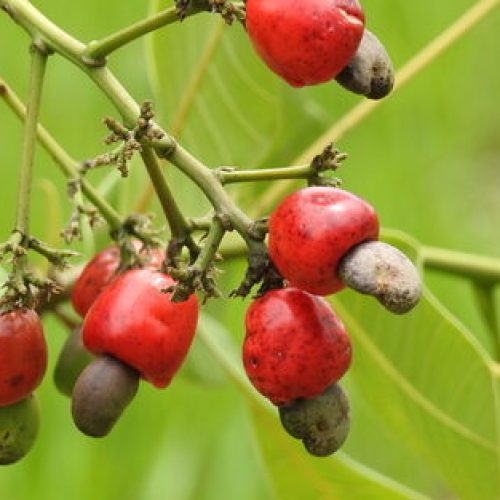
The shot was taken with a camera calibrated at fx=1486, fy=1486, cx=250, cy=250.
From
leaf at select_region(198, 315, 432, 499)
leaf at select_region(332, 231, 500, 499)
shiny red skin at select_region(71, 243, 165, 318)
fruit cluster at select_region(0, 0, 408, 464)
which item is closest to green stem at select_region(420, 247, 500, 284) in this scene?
leaf at select_region(332, 231, 500, 499)

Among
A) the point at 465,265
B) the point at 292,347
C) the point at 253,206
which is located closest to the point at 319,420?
the point at 292,347

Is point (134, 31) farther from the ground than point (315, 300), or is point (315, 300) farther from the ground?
point (134, 31)

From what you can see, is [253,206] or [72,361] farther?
[253,206]

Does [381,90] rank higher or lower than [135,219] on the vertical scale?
higher

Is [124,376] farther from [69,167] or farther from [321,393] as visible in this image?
[69,167]

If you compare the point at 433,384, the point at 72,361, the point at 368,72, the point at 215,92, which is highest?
the point at 368,72

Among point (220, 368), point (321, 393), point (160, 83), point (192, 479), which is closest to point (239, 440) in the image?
point (192, 479)

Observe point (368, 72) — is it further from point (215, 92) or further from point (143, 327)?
point (215, 92)
